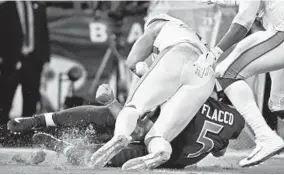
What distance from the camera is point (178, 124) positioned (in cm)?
394

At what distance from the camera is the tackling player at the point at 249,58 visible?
4023 millimetres

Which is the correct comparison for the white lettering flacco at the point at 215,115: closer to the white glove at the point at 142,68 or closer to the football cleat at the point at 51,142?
the white glove at the point at 142,68

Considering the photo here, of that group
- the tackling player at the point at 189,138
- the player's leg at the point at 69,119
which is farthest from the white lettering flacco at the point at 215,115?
the player's leg at the point at 69,119

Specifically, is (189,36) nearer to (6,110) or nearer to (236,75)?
(236,75)

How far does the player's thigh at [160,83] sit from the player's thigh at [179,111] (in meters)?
0.05

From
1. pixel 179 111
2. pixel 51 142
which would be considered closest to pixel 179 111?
pixel 179 111

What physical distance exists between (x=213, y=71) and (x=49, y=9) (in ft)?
9.29

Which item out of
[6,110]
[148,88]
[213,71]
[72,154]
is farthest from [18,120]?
[6,110]

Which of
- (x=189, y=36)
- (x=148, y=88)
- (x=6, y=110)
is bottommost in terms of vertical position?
(x=6, y=110)

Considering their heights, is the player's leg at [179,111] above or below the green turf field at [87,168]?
above

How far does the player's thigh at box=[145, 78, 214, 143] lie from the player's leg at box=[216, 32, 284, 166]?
0.65ft

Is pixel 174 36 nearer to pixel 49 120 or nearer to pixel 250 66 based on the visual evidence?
pixel 250 66

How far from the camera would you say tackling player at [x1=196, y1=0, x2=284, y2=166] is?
13.2 ft

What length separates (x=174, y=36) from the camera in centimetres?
409
